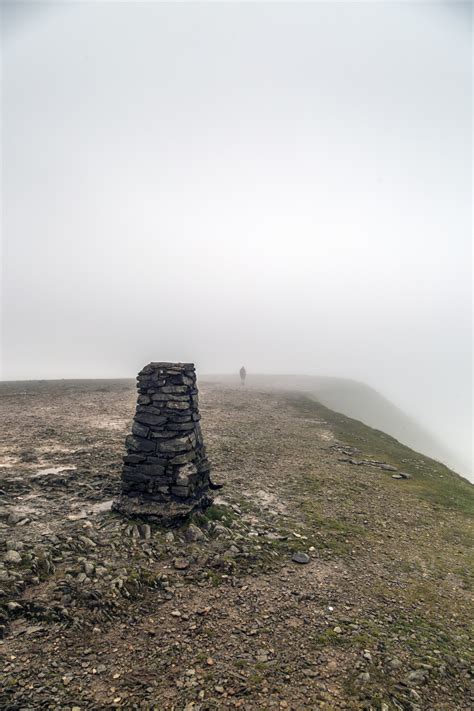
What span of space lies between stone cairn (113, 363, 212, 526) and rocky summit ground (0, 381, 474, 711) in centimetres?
68

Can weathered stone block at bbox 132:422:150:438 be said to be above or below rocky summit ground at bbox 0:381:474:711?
above

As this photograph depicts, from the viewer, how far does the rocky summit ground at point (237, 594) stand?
243 inches

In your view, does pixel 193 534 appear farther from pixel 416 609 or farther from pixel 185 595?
pixel 416 609

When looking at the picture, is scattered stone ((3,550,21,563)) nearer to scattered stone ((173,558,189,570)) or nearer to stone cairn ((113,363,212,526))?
stone cairn ((113,363,212,526))

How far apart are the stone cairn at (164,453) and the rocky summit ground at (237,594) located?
68cm

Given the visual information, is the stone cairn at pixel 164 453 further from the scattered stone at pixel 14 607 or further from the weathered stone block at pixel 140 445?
the scattered stone at pixel 14 607

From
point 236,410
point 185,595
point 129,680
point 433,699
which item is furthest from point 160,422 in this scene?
point 236,410

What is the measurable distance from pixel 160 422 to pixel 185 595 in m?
5.09

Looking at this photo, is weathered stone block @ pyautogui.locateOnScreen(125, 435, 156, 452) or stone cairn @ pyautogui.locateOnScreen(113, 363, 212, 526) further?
weathered stone block @ pyautogui.locateOnScreen(125, 435, 156, 452)

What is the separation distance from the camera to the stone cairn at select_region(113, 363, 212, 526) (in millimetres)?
11391

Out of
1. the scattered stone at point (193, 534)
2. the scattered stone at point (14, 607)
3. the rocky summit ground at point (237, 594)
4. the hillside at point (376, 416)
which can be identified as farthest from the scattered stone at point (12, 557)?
the hillside at point (376, 416)

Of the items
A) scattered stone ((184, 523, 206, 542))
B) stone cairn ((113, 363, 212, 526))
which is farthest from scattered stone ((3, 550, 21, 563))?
scattered stone ((184, 523, 206, 542))

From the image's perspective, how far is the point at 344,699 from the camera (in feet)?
19.8

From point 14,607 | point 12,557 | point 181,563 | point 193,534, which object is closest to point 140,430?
point 193,534
